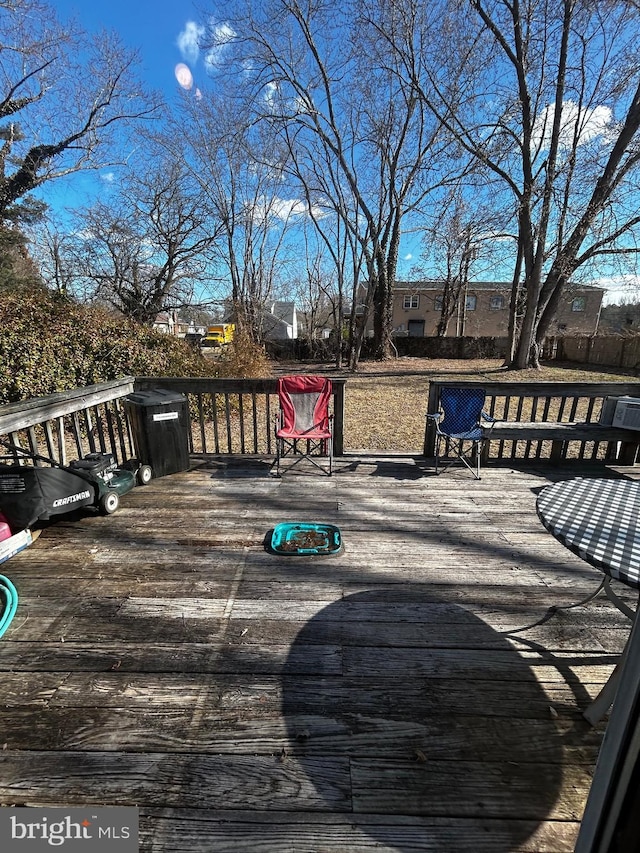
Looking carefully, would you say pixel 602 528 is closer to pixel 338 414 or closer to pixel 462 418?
pixel 462 418

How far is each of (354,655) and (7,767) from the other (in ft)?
3.90

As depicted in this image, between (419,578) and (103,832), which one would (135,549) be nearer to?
(103,832)

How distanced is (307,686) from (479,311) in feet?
118

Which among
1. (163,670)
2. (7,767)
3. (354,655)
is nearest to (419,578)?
(354,655)

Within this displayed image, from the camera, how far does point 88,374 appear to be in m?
5.69

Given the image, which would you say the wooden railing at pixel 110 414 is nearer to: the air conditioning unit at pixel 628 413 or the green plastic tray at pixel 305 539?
the green plastic tray at pixel 305 539

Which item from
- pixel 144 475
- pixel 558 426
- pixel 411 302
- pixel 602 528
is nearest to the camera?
pixel 602 528

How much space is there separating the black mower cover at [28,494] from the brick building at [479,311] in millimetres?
30381

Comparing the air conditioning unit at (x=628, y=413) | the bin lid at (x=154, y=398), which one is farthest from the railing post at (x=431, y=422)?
the bin lid at (x=154, y=398)

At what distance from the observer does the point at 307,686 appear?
145cm

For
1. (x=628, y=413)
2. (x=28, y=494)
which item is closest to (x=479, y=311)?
(x=628, y=413)

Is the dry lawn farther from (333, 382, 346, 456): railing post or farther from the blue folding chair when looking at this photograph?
the blue folding chair

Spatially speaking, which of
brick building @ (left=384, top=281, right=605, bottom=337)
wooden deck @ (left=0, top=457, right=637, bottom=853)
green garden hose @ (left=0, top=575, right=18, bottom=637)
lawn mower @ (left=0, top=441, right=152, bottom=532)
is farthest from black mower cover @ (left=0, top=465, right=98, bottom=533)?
brick building @ (left=384, top=281, right=605, bottom=337)

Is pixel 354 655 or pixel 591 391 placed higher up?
pixel 591 391
